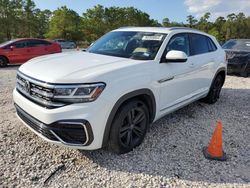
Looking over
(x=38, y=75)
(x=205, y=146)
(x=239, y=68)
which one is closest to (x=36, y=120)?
(x=38, y=75)

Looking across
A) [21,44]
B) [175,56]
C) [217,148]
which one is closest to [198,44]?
[175,56]

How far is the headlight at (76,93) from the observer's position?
283 cm

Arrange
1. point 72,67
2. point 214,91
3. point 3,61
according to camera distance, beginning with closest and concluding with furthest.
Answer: point 72,67 < point 214,91 < point 3,61

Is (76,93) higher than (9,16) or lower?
lower

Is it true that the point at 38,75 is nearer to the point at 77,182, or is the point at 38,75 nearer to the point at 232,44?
the point at 77,182

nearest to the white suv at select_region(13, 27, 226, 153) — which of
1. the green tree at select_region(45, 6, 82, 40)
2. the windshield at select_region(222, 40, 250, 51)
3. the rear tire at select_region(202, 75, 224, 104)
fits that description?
the rear tire at select_region(202, 75, 224, 104)

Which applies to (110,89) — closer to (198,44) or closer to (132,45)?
(132,45)

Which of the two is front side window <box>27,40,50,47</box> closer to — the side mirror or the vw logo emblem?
the vw logo emblem

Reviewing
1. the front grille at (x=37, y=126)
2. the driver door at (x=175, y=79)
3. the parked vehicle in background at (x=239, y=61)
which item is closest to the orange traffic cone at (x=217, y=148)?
the driver door at (x=175, y=79)

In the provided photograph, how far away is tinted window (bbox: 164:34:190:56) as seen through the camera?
4.09 meters

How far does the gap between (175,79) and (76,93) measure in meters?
1.83

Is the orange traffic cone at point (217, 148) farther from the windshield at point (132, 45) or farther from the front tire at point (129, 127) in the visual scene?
the windshield at point (132, 45)

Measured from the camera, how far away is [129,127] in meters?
3.47

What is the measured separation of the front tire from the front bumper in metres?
0.25
